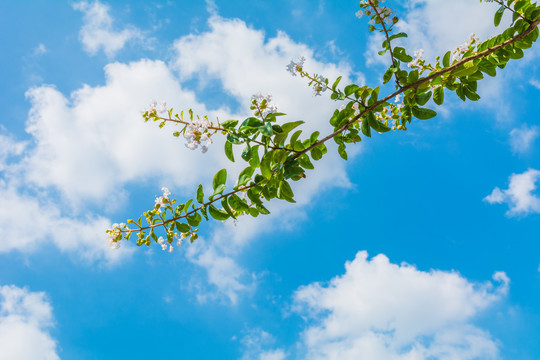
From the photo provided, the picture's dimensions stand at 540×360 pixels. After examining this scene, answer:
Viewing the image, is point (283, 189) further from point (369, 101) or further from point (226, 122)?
point (369, 101)

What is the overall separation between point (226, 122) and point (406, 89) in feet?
5.20

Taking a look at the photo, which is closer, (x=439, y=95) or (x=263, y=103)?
(x=263, y=103)

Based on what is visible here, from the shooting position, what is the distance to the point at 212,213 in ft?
11.2

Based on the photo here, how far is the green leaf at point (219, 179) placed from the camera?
3316 mm

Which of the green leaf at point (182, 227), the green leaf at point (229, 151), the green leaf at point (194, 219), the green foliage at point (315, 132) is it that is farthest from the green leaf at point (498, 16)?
the green leaf at point (182, 227)

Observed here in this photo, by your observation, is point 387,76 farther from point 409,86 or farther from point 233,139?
point 233,139

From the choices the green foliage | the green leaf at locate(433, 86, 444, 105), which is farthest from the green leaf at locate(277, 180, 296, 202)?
the green leaf at locate(433, 86, 444, 105)

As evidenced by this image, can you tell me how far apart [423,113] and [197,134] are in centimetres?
220

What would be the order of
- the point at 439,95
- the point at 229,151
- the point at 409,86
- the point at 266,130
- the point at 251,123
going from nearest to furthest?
the point at 266,130
the point at 251,123
the point at 229,151
the point at 409,86
the point at 439,95

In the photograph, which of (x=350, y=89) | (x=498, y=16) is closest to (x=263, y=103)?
(x=350, y=89)

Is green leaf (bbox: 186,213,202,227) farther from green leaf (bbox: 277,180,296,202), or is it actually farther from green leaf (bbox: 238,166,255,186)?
green leaf (bbox: 277,180,296,202)

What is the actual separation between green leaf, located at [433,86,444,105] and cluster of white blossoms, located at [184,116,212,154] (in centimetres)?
230

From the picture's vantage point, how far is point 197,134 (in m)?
2.88

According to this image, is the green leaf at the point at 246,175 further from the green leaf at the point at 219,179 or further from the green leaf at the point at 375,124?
the green leaf at the point at 375,124
